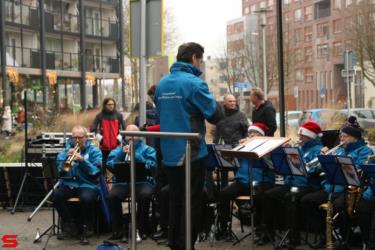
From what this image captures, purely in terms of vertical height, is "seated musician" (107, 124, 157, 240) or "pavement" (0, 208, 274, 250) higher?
"seated musician" (107, 124, 157, 240)

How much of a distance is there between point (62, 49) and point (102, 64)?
3.97 metres

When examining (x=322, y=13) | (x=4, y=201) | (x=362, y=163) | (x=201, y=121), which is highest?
(x=322, y=13)

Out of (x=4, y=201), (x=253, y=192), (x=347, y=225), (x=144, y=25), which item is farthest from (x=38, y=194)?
(x=347, y=225)

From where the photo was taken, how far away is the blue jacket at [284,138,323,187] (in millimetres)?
8094

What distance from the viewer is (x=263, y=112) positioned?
1002 cm

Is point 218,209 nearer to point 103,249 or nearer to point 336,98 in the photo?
point 103,249

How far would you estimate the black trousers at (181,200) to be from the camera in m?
6.18

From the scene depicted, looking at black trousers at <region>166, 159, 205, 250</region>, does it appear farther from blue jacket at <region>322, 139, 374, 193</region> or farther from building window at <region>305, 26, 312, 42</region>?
building window at <region>305, 26, 312, 42</region>

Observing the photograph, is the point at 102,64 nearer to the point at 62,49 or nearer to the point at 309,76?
the point at 62,49

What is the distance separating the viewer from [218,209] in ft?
28.2

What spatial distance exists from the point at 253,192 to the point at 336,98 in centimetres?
1963

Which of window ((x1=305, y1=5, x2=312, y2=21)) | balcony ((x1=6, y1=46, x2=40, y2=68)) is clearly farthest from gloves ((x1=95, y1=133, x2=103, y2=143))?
balcony ((x1=6, y1=46, x2=40, y2=68))

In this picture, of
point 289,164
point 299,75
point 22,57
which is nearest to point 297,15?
point 299,75

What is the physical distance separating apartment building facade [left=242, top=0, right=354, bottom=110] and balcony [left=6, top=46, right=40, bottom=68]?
598 inches
